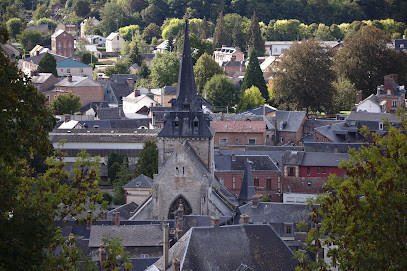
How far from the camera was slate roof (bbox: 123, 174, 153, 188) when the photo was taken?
5753 cm

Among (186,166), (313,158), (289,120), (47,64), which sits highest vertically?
(186,166)

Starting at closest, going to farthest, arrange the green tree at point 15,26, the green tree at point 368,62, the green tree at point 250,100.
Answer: the green tree at point 250,100 → the green tree at point 368,62 → the green tree at point 15,26

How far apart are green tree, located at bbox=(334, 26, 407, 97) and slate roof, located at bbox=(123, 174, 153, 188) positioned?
43.5 m

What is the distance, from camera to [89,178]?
23.6 m

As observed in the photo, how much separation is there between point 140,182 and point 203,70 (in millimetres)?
41753

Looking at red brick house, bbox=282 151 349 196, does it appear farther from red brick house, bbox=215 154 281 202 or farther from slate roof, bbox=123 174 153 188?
slate roof, bbox=123 174 153 188

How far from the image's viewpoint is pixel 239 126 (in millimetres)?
73875

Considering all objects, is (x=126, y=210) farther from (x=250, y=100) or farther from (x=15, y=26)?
(x=15, y=26)

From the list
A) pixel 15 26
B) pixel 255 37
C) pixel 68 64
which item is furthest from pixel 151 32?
pixel 68 64

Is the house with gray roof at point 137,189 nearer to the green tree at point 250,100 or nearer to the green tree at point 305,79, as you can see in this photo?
the green tree at point 250,100

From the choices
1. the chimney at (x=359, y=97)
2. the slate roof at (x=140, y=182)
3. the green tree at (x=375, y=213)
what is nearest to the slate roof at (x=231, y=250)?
the green tree at (x=375, y=213)

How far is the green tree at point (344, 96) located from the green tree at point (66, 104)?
24349 millimetres

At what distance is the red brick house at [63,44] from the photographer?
13000 centimetres

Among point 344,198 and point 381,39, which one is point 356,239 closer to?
point 344,198
